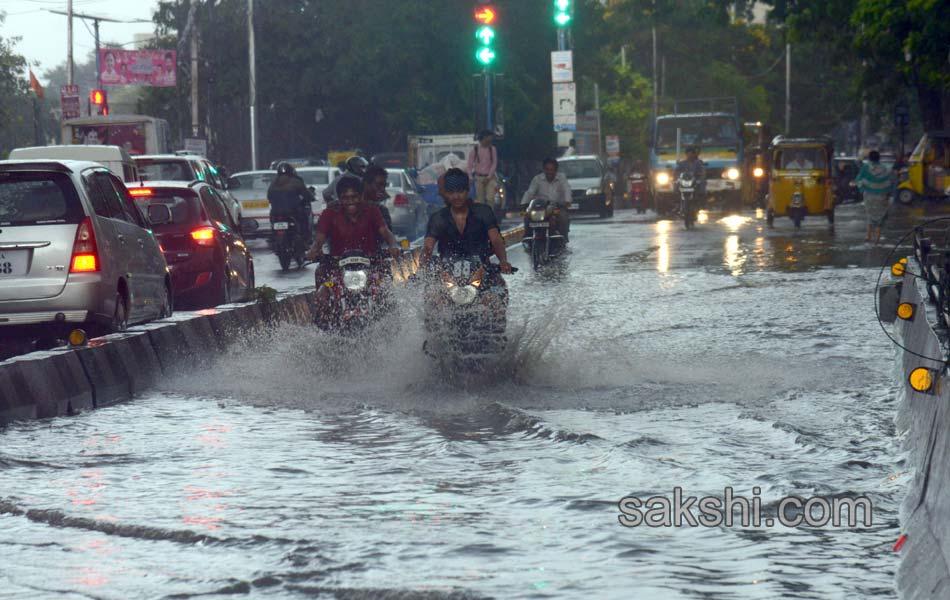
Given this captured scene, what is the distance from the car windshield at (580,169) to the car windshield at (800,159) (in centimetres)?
1026

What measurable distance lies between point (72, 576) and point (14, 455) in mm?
2908

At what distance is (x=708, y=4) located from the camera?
41906mm

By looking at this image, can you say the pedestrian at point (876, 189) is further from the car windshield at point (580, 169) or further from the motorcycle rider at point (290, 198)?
the car windshield at point (580, 169)

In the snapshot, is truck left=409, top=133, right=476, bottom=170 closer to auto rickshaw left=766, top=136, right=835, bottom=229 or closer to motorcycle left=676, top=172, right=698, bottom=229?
motorcycle left=676, top=172, right=698, bottom=229

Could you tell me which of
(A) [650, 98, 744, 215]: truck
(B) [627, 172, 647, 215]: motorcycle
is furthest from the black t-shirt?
(B) [627, 172, 647, 215]: motorcycle

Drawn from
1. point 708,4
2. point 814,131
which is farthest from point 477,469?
point 814,131

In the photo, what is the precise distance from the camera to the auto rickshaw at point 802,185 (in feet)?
111

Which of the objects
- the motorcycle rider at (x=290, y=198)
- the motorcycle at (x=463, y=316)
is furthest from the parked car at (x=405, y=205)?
the motorcycle at (x=463, y=316)

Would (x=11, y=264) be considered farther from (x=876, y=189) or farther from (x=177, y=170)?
(x=876, y=189)

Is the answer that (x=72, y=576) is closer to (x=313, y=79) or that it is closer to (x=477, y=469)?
(x=477, y=469)

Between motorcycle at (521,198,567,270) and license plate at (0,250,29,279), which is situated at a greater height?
license plate at (0,250,29,279)

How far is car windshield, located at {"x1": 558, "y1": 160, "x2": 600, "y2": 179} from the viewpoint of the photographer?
4538 cm

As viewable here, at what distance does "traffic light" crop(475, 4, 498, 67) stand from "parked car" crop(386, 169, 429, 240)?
4.59 meters

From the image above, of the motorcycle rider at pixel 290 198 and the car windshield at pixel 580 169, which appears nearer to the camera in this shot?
the motorcycle rider at pixel 290 198
